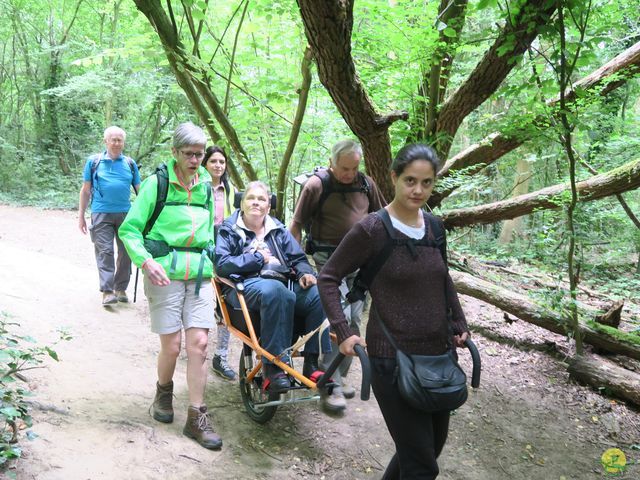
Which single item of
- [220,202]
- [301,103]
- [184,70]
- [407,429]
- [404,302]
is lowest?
[407,429]

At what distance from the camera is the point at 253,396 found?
4.09 m

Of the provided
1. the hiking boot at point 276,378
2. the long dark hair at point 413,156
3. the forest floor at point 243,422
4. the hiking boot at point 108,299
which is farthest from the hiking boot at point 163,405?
the hiking boot at point 108,299

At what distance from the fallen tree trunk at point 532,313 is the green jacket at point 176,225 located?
14.3 feet

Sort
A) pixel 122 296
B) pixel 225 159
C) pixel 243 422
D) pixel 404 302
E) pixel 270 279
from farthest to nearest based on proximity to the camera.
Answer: pixel 122 296 → pixel 225 159 → pixel 243 422 → pixel 270 279 → pixel 404 302

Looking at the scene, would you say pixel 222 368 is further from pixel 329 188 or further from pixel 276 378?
pixel 329 188

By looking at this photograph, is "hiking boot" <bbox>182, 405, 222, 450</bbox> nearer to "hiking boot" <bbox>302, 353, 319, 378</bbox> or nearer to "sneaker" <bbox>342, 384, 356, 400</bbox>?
"hiking boot" <bbox>302, 353, 319, 378</bbox>

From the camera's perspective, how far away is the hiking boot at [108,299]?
5927 mm

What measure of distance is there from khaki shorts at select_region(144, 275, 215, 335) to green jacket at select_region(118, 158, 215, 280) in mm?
85

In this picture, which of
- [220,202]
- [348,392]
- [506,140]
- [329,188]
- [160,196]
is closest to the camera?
[160,196]

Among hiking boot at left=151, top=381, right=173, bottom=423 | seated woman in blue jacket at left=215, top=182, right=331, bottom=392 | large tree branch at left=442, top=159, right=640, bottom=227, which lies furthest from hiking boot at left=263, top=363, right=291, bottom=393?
large tree branch at left=442, top=159, right=640, bottom=227

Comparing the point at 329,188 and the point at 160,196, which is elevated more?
the point at 329,188

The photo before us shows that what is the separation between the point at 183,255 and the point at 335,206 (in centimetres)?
160

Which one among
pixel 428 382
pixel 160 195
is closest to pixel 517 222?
pixel 160 195

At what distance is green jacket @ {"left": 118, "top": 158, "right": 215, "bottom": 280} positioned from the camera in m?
3.29
